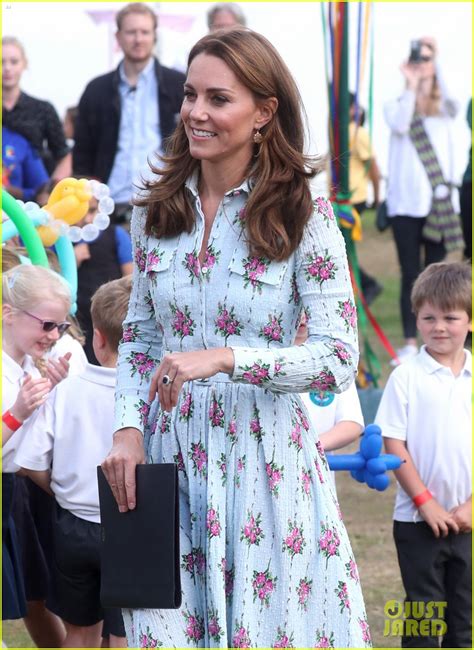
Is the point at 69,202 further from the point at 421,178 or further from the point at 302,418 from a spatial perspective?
the point at 421,178

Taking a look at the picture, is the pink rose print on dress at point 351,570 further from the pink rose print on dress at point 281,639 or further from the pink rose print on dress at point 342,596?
the pink rose print on dress at point 281,639

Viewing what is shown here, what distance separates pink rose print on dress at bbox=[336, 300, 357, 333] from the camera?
2.88 metres

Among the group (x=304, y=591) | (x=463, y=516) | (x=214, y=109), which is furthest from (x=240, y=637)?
(x=463, y=516)

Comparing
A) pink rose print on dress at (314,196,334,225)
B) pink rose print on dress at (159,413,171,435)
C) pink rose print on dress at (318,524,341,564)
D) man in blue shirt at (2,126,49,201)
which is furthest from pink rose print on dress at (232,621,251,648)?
man in blue shirt at (2,126,49,201)

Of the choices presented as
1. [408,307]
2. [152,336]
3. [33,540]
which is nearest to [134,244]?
[152,336]

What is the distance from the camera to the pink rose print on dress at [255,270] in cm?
285

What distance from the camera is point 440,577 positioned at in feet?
14.3

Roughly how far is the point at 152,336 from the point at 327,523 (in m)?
0.63

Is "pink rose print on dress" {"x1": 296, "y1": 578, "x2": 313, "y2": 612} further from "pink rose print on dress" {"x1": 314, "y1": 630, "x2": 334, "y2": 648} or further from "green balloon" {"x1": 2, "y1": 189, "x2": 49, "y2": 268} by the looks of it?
"green balloon" {"x1": 2, "y1": 189, "x2": 49, "y2": 268}

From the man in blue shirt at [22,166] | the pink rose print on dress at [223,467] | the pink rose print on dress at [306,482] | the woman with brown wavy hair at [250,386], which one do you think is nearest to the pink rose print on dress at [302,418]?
the woman with brown wavy hair at [250,386]

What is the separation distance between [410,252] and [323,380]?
728 centimetres

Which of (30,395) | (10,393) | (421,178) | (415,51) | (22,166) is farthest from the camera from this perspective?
(421,178)

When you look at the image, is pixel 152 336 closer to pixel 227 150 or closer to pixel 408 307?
pixel 227 150

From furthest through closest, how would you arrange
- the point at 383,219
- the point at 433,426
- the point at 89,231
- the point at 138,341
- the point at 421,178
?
1. the point at 383,219
2. the point at 421,178
3. the point at 89,231
4. the point at 433,426
5. the point at 138,341
